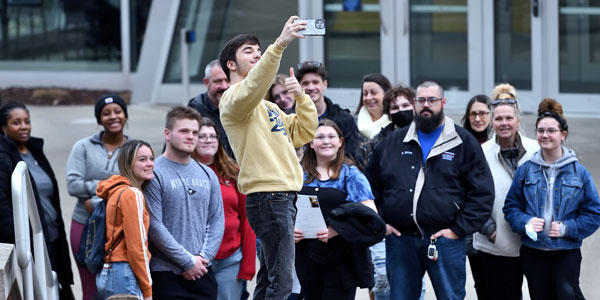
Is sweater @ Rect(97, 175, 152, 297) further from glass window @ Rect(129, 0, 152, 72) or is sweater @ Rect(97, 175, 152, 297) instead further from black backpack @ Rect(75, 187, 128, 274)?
glass window @ Rect(129, 0, 152, 72)

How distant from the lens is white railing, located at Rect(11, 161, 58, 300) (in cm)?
481

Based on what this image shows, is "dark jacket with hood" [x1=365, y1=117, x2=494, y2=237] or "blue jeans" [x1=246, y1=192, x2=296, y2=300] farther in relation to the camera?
"dark jacket with hood" [x1=365, y1=117, x2=494, y2=237]

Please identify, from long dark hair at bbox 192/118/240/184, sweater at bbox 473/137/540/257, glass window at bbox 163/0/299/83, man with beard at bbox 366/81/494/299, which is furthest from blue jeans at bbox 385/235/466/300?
glass window at bbox 163/0/299/83

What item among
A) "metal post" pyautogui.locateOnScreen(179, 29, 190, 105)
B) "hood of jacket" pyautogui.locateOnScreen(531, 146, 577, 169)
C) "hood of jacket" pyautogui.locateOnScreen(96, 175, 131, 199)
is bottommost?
"hood of jacket" pyautogui.locateOnScreen(96, 175, 131, 199)

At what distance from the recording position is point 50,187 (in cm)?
720

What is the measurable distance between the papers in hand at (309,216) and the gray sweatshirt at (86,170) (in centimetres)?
174

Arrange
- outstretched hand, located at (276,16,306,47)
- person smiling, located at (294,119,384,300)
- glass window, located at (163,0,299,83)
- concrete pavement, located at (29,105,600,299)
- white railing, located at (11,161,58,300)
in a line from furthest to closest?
glass window, located at (163,0,299,83) < concrete pavement, located at (29,105,600,299) < person smiling, located at (294,119,384,300) < white railing, located at (11,161,58,300) < outstretched hand, located at (276,16,306,47)

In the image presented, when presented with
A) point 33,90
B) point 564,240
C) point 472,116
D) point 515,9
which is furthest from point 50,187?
point 33,90

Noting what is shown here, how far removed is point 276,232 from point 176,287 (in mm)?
1318

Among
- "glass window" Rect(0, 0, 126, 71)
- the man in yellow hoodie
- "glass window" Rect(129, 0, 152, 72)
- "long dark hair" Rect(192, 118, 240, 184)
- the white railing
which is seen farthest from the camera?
"glass window" Rect(0, 0, 126, 71)

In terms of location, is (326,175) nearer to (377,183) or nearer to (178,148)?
(377,183)

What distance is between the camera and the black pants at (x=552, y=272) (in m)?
6.36

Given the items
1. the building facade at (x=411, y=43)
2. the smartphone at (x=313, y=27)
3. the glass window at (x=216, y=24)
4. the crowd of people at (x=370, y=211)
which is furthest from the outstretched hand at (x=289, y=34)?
the glass window at (x=216, y=24)

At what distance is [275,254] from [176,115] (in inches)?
62.0
